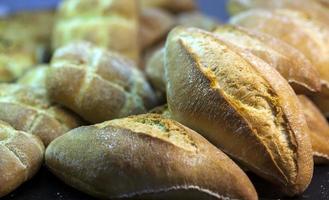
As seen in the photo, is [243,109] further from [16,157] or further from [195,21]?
[195,21]

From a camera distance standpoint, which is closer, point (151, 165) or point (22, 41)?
point (151, 165)

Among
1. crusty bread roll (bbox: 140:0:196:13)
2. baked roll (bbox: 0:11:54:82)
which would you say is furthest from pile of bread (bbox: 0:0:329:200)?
crusty bread roll (bbox: 140:0:196:13)

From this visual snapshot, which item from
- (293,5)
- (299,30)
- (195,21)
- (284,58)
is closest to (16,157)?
(284,58)

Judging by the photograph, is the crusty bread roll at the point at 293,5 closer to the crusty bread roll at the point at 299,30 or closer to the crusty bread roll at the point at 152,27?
the crusty bread roll at the point at 299,30

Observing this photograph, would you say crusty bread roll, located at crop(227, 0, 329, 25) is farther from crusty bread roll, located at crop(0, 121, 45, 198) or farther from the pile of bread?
crusty bread roll, located at crop(0, 121, 45, 198)

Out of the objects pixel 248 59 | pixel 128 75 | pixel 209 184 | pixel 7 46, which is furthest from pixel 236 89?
pixel 7 46

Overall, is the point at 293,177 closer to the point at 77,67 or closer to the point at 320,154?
the point at 320,154
